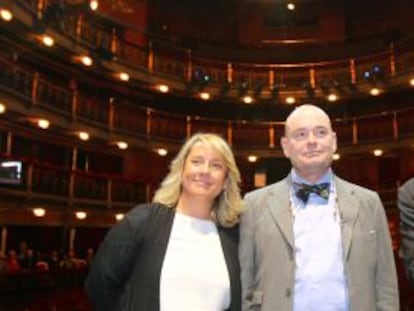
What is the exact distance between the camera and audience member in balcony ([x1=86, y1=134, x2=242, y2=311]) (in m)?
2.41

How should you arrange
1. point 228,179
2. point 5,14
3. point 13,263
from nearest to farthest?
point 228,179
point 13,263
point 5,14

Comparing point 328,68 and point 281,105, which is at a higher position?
point 328,68

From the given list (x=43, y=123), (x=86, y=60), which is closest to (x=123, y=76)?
(x=86, y=60)

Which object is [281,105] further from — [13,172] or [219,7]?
[13,172]

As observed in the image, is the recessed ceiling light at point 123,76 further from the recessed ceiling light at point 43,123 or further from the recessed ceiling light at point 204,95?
the recessed ceiling light at point 43,123

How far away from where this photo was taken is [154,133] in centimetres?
A: 1794

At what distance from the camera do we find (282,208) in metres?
2.50

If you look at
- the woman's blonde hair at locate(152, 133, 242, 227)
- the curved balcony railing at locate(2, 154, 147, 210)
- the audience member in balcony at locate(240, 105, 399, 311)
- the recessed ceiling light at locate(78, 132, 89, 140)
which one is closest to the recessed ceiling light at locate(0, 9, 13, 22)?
the curved balcony railing at locate(2, 154, 147, 210)

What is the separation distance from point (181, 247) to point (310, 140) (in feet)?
2.69

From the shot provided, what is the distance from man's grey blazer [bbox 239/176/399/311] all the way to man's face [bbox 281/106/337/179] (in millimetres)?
188

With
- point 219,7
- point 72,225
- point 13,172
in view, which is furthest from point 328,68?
point 13,172

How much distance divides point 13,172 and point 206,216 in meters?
10.7

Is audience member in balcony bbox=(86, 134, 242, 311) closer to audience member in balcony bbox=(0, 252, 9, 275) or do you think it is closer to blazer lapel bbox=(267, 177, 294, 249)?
blazer lapel bbox=(267, 177, 294, 249)

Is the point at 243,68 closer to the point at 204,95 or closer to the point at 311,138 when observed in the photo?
the point at 204,95
